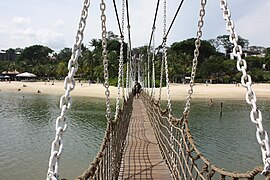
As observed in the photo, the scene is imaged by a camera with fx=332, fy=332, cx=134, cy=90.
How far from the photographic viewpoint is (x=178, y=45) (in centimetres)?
4219

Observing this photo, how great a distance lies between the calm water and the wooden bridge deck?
248 cm

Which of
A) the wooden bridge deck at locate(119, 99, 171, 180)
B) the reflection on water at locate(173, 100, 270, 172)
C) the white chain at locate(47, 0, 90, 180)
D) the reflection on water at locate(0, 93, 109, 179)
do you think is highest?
the white chain at locate(47, 0, 90, 180)

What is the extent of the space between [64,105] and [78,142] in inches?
388

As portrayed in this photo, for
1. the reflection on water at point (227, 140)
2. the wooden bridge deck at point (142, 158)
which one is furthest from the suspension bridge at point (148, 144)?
the reflection on water at point (227, 140)

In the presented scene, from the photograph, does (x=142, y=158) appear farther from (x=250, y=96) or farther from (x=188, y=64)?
(x=188, y=64)

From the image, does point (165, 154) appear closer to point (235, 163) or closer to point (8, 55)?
point (235, 163)

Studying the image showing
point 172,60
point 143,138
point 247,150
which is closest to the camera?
point 143,138

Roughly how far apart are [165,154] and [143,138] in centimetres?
132

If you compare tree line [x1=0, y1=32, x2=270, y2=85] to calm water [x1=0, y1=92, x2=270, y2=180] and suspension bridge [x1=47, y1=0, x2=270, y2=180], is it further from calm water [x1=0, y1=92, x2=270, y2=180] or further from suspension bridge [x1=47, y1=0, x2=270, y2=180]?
suspension bridge [x1=47, y1=0, x2=270, y2=180]

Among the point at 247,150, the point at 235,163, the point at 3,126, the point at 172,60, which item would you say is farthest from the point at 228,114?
the point at 172,60

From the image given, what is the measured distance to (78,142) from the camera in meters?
10.8

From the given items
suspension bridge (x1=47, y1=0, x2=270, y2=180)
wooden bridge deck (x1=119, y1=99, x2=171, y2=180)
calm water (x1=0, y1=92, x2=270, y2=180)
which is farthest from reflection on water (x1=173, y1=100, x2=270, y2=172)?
wooden bridge deck (x1=119, y1=99, x2=171, y2=180)

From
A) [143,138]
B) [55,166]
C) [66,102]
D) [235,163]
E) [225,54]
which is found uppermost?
[225,54]

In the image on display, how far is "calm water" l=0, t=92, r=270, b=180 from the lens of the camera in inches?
322
